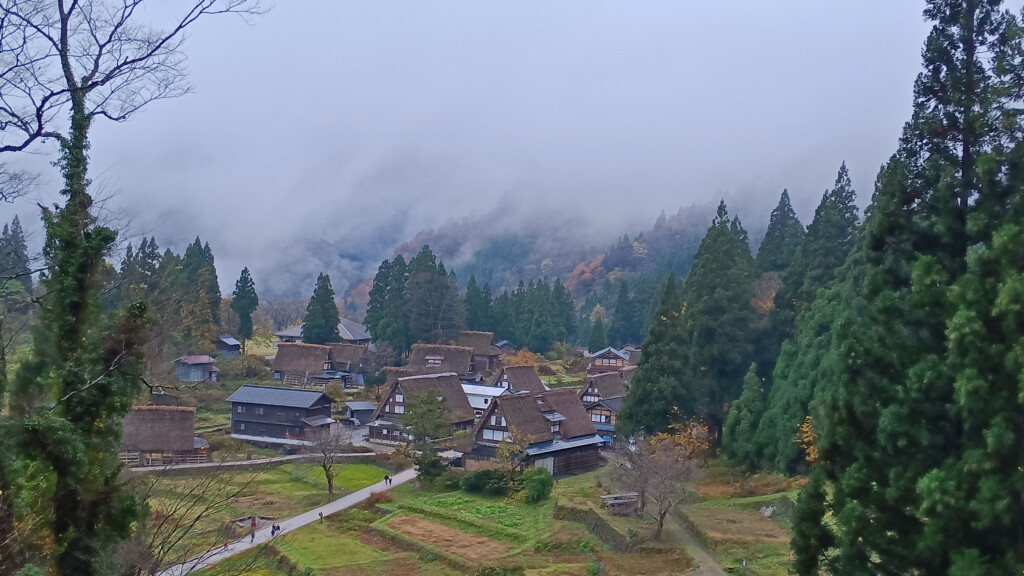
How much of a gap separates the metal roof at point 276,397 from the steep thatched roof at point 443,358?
424 inches

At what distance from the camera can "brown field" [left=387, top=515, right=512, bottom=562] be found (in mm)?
19327

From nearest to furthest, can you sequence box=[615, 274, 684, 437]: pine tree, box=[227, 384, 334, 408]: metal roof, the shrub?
the shrub → box=[615, 274, 684, 437]: pine tree → box=[227, 384, 334, 408]: metal roof

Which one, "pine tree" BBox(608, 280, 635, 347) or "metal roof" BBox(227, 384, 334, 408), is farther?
"pine tree" BBox(608, 280, 635, 347)

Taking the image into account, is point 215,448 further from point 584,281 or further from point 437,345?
point 584,281

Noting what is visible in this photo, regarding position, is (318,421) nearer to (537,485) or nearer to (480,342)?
(537,485)

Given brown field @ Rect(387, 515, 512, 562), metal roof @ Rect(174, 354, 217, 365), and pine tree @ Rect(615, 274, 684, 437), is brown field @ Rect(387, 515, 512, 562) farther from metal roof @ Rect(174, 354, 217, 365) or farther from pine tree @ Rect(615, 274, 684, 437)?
metal roof @ Rect(174, 354, 217, 365)

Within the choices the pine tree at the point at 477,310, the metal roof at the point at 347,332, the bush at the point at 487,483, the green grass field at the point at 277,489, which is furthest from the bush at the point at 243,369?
the bush at the point at 487,483

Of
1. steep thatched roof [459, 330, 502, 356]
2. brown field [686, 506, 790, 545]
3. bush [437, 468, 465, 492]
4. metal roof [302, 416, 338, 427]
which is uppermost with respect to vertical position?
steep thatched roof [459, 330, 502, 356]

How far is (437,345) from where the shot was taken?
45.6 meters

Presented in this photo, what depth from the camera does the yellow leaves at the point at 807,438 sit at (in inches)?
820

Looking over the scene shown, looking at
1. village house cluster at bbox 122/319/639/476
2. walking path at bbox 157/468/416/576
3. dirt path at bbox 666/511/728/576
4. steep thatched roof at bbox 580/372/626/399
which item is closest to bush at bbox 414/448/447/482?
walking path at bbox 157/468/416/576

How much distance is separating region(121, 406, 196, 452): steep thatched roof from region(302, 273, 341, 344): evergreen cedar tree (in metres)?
18.6

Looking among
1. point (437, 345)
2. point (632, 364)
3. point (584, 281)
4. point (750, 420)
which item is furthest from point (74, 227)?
point (584, 281)

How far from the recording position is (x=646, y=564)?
17656 millimetres
